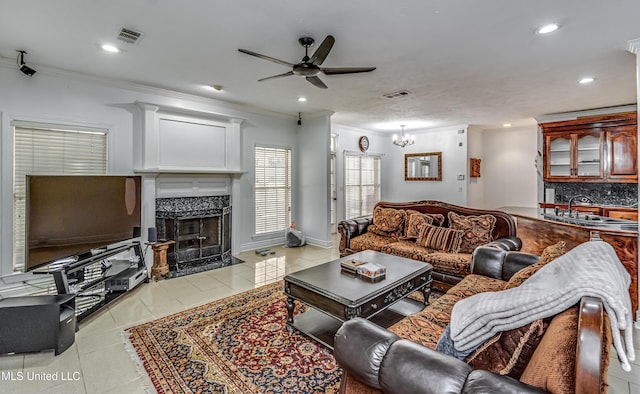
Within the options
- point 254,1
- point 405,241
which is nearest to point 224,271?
point 405,241

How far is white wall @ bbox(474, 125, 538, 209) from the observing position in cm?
730

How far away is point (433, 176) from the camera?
7.68 metres

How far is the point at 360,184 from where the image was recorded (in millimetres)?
7859

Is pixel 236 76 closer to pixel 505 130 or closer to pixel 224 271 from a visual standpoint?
pixel 224 271

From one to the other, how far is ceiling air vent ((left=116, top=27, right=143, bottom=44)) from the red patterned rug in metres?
2.67

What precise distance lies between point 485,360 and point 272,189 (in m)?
5.15

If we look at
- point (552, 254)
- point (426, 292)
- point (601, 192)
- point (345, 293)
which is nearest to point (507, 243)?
point (426, 292)

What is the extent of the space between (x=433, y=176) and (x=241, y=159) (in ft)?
15.8

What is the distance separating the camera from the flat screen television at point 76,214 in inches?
105

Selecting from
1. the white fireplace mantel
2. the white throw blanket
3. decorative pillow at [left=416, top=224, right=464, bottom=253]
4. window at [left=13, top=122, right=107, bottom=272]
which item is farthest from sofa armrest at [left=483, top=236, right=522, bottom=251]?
window at [left=13, top=122, right=107, bottom=272]

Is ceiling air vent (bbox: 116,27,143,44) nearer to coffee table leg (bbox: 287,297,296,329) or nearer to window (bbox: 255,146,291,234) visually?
coffee table leg (bbox: 287,297,296,329)

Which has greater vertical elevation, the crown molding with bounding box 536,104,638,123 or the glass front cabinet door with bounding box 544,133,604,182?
the crown molding with bounding box 536,104,638,123

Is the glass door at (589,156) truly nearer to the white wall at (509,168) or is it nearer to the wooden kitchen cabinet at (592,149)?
the wooden kitchen cabinet at (592,149)

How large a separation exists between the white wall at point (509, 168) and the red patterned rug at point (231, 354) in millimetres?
6799
